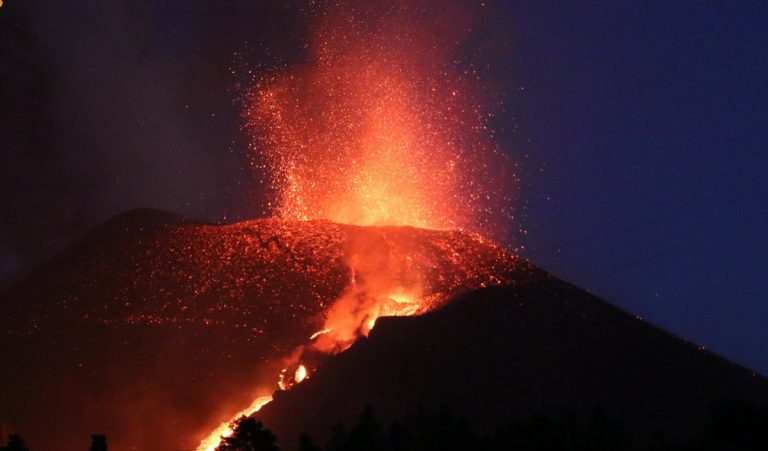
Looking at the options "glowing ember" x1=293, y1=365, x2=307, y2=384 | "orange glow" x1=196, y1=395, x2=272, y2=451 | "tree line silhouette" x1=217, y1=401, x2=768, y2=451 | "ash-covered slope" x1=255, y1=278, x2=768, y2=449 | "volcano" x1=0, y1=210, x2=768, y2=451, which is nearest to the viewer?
"tree line silhouette" x1=217, y1=401, x2=768, y2=451

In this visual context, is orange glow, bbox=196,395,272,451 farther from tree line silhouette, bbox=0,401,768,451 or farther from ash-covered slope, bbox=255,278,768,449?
tree line silhouette, bbox=0,401,768,451

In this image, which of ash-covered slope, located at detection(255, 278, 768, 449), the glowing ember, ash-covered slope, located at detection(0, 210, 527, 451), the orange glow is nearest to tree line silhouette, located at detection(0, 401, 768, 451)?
ash-covered slope, located at detection(255, 278, 768, 449)

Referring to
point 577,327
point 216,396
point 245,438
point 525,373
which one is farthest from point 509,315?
point 245,438

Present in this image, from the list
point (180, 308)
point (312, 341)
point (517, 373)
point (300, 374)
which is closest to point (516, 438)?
point (517, 373)

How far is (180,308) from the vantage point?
148 feet

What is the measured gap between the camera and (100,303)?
155 ft

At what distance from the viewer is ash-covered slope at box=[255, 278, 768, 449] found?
31.8m

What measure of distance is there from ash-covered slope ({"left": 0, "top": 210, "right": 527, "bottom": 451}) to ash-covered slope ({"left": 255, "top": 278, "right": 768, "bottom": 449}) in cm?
390

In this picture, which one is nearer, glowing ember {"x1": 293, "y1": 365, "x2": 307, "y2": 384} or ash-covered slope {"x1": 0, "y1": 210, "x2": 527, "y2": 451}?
ash-covered slope {"x1": 0, "y1": 210, "x2": 527, "y2": 451}

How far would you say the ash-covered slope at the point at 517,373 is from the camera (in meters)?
31.8

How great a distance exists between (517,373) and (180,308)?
62.5 feet

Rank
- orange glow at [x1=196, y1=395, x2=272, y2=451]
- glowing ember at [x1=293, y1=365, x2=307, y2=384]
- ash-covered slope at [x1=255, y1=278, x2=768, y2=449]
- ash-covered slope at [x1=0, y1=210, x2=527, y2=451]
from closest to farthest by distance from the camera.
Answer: ash-covered slope at [x1=255, y1=278, x2=768, y2=449], orange glow at [x1=196, y1=395, x2=272, y2=451], ash-covered slope at [x1=0, y1=210, x2=527, y2=451], glowing ember at [x1=293, y1=365, x2=307, y2=384]

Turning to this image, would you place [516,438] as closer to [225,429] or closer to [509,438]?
[509,438]

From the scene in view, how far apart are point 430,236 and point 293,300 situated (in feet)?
34.6
